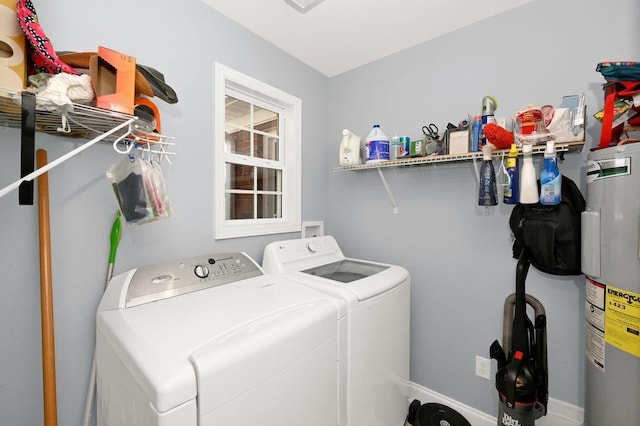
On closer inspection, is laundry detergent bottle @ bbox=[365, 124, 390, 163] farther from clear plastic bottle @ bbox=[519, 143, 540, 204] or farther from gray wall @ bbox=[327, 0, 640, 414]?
clear plastic bottle @ bbox=[519, 143, 540, 204]

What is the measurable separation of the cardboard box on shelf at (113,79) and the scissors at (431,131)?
165 centimetres

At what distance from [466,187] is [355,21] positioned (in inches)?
53.0

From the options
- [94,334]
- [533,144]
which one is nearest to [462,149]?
[533,144]

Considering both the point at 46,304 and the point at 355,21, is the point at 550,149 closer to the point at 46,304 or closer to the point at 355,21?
the point at 355,21

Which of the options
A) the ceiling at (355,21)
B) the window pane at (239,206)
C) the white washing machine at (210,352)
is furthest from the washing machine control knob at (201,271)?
the ceiling at (355,21)

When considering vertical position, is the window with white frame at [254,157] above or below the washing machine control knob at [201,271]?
above

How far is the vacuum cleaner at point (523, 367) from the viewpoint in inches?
54.4

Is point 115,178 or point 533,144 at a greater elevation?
point 533,144

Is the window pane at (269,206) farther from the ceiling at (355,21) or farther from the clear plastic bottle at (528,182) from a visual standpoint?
the clear plastic bottle at (528,182)

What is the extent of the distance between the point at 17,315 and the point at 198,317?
2.54ft

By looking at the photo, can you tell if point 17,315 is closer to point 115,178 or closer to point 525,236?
point 115,178

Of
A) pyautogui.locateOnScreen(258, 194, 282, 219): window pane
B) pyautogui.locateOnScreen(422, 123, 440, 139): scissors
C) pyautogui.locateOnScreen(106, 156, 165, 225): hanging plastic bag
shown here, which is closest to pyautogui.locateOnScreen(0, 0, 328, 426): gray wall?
pyautogui.locateOnScreen(106, 156, 165, 225): hanging plastic bag

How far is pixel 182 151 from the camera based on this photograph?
1.57 meters

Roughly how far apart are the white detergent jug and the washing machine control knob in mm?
1239
